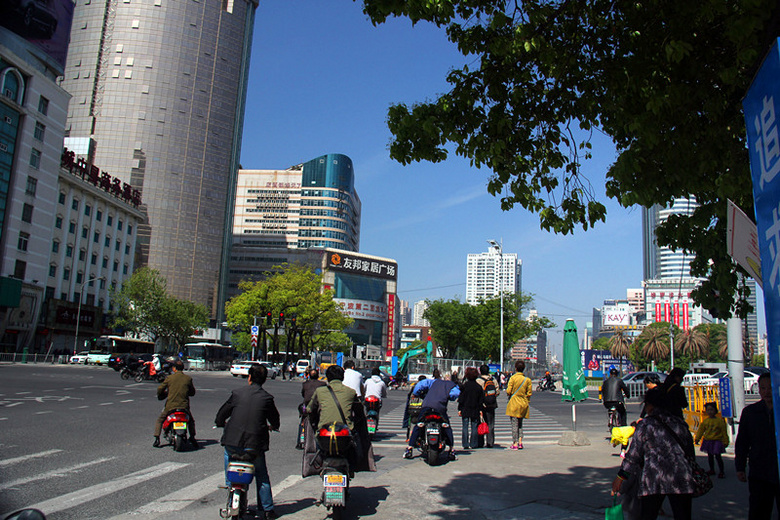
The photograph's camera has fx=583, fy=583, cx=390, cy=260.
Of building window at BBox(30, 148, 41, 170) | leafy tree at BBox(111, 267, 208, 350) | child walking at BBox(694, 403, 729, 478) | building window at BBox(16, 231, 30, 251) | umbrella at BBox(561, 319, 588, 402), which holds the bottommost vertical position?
child walking at BBox(694, 403, 729, 478)

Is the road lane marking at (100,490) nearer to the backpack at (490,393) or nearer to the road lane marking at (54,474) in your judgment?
the road lane marking at (54,474)

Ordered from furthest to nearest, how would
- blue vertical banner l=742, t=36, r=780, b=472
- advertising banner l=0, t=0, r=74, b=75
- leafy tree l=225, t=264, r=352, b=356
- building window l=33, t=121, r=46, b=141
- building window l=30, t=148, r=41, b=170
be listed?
leafy tree l=225, t=264, r=352, b=356 → building window l=33, t=121, r=46, b=141 → building window l=30, t=148, r=41, b=170 → advertising banner l=0, t=0, r=74, b=75 → blue vertical banner l=742, t=36, r=780, b=472

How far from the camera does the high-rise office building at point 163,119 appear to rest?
326 ft

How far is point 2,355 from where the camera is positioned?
47.1 metres

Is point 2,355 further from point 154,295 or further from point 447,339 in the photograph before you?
point 447,339

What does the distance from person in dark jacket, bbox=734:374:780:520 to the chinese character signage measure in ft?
350

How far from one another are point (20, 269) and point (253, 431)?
187ft

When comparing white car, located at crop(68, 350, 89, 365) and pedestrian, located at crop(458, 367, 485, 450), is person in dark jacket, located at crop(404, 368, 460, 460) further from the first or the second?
white car, located at crop(68, 350, 89, 365)

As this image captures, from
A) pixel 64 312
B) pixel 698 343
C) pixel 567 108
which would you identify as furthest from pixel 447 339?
pixel 567 108

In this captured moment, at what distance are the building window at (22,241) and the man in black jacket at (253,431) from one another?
183 feet

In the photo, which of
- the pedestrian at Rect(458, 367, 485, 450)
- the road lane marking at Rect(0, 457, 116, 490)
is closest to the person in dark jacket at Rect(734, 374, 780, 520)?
the pedestrian at Rect(458, 367, 485, 450)

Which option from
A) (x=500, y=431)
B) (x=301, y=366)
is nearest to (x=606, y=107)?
(x=500, y=431)

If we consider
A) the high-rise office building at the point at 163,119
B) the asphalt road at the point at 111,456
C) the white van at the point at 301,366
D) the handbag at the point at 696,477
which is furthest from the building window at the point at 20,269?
the handbag at the point at 696,477

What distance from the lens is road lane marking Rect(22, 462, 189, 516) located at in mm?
6174
